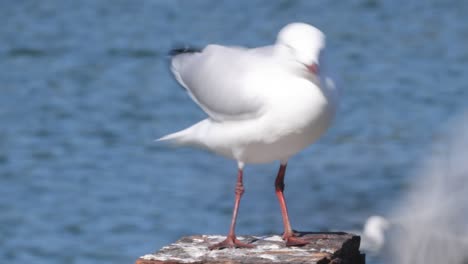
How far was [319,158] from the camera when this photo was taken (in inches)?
411

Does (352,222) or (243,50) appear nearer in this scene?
(243,50)

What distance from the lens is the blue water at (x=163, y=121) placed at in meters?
9.23

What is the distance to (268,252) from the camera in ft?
13.7

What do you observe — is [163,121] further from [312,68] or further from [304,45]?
[312,68]

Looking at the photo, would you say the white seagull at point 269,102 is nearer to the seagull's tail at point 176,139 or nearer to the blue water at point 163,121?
Result: the seagull's tail at point 176,139

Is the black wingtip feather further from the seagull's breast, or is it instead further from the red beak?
the red beak

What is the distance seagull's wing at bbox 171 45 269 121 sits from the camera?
443 cm

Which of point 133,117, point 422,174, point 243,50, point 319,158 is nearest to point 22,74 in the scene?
point 133,117

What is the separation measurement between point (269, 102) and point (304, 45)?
0.81 ft

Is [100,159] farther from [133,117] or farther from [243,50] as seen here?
[243,50]

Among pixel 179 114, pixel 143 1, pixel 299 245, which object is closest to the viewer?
pixel 299 245

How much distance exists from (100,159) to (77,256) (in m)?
2.06

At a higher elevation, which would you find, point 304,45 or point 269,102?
point 304,45

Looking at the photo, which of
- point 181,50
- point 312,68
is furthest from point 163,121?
point 312,68
